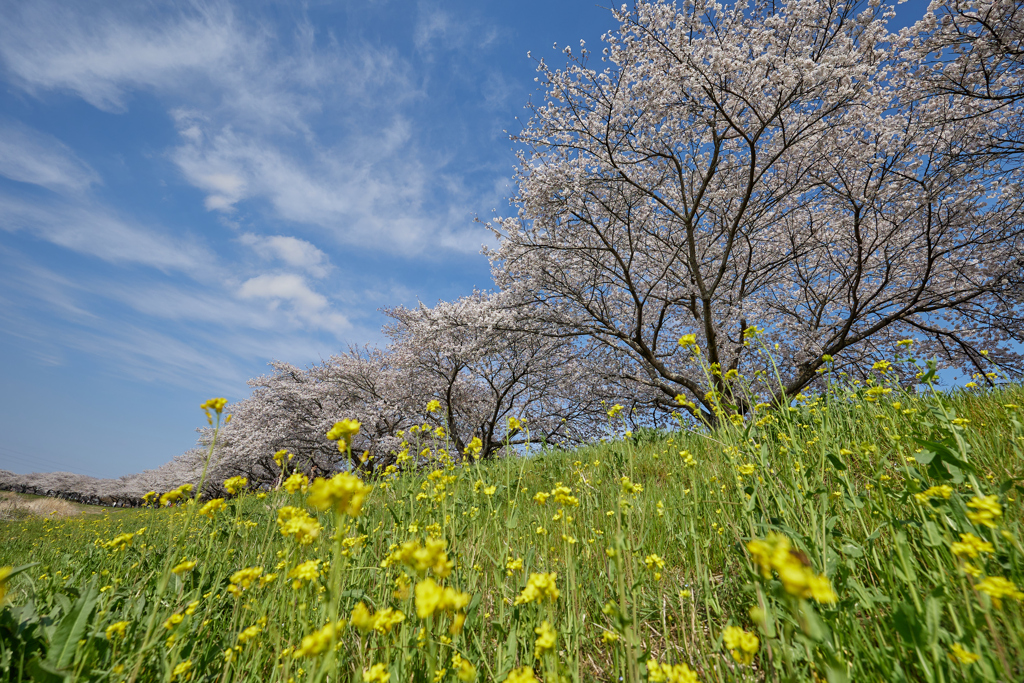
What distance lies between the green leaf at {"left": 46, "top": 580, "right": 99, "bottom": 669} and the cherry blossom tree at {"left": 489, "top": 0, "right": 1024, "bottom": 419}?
7.95 m

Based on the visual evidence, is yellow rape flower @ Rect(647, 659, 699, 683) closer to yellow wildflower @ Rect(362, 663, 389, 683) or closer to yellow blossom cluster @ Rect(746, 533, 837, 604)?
yellow blossom cluster @ Rect(746, 533, 837, 604)

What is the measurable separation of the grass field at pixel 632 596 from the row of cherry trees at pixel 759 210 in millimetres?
3164

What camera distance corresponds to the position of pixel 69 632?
1501mm

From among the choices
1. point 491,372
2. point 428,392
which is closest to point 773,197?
point 491,372

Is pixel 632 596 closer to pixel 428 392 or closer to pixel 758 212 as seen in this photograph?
pixel 758 212

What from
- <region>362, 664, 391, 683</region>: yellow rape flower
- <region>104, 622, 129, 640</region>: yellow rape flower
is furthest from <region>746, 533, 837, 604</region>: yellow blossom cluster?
<region>104, 622, 129, 640</region>: yellow rape flower

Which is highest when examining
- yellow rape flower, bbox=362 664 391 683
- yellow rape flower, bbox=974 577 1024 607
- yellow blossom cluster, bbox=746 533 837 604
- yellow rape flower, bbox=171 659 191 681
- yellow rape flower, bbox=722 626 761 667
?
yellow blossom cluster, bbox=746 533 837 604

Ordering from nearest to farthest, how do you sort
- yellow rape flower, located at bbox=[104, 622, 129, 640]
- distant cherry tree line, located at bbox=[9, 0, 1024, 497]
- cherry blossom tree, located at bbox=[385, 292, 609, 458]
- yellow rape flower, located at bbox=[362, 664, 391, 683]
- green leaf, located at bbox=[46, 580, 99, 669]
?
yellow rape flower, located at bbox=[362, 664, 391, 683], green leaf, located at bbox=[46, 580, 99, 669], yellow rape flower, located at bbox=[104, 622, 129, 640], distant cherry tree line, located at bbox=[9, 0, 1024, 497], cherry blossom tree, located at bbox=[385, 292, 609, 458]

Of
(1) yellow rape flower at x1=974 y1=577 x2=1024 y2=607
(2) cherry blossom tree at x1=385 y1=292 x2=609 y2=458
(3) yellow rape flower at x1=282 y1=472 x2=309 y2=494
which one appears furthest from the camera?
(2) cherry blossom tree at x1=385 y1=292 x2=609 y2=458

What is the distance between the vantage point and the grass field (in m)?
1.02

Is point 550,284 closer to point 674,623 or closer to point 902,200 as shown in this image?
point 902,200

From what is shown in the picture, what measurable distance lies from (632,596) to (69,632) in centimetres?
204

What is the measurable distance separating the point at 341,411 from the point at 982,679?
18721 mm

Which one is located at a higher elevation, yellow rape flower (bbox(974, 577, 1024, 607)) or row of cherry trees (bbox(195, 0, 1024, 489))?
row of cherry trees (bbox(195, 0, 1024, 489))
